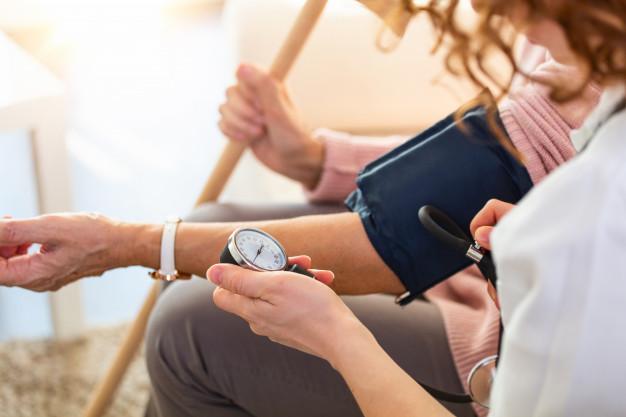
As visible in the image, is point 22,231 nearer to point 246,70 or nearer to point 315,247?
point 315,247

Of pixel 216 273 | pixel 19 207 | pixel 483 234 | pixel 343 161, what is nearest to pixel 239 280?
pixel 216 273

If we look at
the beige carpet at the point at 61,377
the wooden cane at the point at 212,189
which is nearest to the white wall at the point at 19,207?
the beige carpet at the point at 61,377

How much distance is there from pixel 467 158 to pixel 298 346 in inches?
13.3

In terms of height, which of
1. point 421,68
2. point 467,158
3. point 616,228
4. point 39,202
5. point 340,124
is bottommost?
point 39,202

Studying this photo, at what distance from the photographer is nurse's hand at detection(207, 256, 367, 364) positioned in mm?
808

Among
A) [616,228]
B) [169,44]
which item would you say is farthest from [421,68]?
[169,44]

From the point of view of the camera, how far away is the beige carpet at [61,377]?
1.56 metres

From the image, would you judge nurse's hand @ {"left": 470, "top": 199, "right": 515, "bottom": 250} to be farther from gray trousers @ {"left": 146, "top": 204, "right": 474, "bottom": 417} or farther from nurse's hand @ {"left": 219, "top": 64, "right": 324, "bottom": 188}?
nurse's hand @ {"left": 219, "top": 64, "right": 324, "bottom": 188}

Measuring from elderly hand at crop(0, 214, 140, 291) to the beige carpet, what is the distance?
1.79ft

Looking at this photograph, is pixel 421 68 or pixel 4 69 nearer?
pixel 4 69

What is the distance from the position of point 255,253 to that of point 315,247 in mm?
230

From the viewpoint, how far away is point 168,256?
1.12 meters

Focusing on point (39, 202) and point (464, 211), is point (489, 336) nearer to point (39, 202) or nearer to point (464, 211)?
point (464, 211)

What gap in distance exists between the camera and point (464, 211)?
3.38ft
